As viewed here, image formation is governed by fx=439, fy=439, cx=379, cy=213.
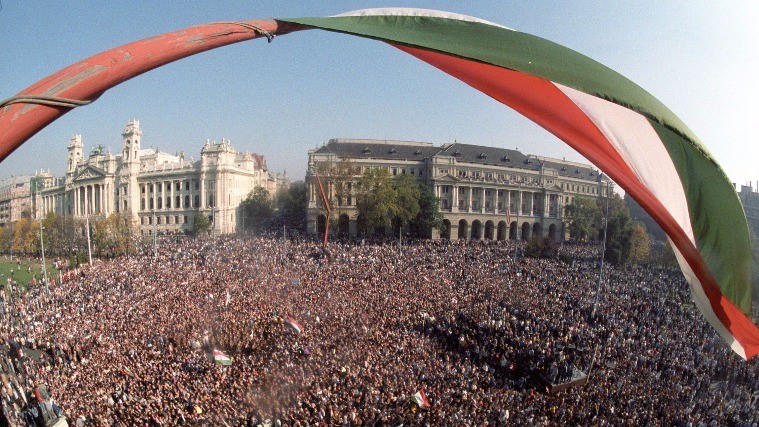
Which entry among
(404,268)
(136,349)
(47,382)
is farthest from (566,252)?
(47,382)

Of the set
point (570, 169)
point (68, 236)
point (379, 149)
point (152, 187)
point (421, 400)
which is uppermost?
point (379, 149)

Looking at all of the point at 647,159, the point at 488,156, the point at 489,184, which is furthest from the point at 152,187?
the point at 488,156

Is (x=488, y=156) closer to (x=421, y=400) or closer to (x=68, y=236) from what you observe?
(x=68, y=236)

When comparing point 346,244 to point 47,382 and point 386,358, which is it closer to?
point 386,358

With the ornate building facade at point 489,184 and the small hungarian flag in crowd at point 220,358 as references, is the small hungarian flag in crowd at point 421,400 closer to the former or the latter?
the small hungarian flag in crowd at point 220,358

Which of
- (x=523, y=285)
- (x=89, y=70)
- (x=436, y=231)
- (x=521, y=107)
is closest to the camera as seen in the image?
(x=89, y=70)

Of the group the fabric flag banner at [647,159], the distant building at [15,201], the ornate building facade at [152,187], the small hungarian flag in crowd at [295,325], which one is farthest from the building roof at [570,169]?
the fabric flag banner at [647,159]
